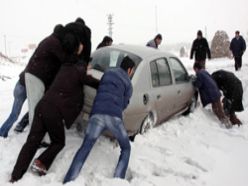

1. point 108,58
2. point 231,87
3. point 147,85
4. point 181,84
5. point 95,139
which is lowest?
point 231,87

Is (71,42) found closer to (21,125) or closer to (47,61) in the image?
(47,61)

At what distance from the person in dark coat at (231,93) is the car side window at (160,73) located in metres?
1.97

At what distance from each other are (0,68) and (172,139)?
1826 centimetres

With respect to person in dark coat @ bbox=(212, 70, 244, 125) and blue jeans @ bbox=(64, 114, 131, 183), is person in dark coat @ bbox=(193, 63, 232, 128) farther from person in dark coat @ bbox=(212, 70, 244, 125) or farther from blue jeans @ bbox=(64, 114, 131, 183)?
blue jeans @ bbox=(64, 114, 131, 183)

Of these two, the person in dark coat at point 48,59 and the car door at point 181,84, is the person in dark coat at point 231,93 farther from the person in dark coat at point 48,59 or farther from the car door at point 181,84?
the person in dark coat at point 48,59

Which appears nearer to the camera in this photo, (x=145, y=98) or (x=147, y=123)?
(x=145, y=98)

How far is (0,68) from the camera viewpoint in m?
23.8

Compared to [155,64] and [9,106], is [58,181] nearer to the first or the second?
[155,64]

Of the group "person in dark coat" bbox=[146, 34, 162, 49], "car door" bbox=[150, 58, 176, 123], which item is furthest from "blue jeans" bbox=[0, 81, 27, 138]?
"person in dark coat" bbox=[146, 34, 162, 49]

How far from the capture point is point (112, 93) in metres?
5.62

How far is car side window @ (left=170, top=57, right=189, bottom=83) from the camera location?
8562 millimetres

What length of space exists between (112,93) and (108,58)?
1.73m

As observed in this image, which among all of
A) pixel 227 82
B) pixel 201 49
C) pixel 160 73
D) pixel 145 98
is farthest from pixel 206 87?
pixel 201 49

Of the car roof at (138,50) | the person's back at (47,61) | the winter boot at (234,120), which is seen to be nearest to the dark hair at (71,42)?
the person's back at (47,61)
